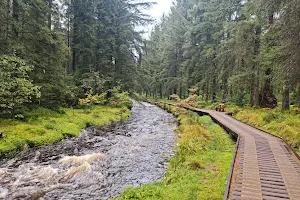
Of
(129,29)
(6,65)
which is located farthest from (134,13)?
(6,65)

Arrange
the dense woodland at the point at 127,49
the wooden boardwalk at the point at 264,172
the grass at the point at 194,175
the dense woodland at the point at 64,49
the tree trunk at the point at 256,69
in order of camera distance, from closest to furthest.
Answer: the wooden boardwalk at the point at 264,172 → the grass at the point at 194,175 → the dense woodland at the point at 127,49 → the dense woodland at the point at 64,49 → the tree trunk at the point at 256,69

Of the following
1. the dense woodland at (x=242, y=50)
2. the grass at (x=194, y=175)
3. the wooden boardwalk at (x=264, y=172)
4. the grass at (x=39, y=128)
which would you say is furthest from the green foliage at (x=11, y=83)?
the dense woodland at (x=242, y=50)

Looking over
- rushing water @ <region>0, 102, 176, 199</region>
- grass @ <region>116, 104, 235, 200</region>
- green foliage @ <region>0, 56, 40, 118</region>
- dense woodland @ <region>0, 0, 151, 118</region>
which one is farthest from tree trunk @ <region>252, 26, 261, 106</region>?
green foliage @ <region>0, 56, 40, 118</region>

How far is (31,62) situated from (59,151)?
7241 millimetres

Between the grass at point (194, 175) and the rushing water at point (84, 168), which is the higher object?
the grass at point (194, 175)

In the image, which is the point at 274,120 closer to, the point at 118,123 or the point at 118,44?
the point at 118,123

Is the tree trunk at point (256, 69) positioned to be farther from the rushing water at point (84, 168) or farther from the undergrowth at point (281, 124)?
the rushing water at point (84, 168)

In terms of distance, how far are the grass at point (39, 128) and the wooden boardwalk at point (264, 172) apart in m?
8.98

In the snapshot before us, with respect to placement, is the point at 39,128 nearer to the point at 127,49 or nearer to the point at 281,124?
the point at 281,124

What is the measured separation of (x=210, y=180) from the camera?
22.7ft

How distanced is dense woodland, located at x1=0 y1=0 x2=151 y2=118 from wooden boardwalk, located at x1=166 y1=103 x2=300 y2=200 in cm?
1081

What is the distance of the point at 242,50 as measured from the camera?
66.3 feet

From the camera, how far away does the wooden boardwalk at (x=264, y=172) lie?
5.06 meters

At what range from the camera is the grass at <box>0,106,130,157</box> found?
10599 mm
